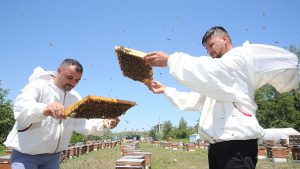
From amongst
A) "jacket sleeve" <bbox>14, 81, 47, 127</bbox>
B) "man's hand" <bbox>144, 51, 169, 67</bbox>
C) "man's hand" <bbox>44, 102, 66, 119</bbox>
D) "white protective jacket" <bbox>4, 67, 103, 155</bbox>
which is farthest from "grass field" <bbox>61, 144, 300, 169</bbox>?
"man's hand" <bbox>144, 51, 169, 67</bbox>

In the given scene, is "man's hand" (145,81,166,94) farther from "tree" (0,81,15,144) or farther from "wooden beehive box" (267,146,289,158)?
"tree" (0,81,15,144)

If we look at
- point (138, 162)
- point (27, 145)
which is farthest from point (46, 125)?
point (138, 162)

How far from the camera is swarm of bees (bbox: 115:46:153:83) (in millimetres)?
4277

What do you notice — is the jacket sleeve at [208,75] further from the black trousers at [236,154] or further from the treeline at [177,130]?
the treeline at [177,130]

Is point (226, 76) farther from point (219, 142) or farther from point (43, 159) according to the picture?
point (43, 159)

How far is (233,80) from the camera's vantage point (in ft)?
10.9

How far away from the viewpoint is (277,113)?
6931cm

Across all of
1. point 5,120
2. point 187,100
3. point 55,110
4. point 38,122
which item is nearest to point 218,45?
point 187,100

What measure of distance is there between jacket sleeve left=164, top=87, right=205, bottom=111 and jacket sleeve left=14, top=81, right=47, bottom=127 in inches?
60.0

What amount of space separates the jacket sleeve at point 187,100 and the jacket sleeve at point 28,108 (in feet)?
5.00

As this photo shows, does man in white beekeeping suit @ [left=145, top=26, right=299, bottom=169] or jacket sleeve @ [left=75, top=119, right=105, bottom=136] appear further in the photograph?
jacket sleeve @ [left=75, top=119, right=105, bottom=136]

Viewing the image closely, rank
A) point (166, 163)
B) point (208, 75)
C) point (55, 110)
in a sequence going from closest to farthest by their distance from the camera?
1. point (208, 75)
2. point (55, 110)
3. point (166, 163)

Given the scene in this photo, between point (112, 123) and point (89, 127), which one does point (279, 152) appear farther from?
point (89, 127)

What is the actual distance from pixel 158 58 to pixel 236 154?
4.01ft
